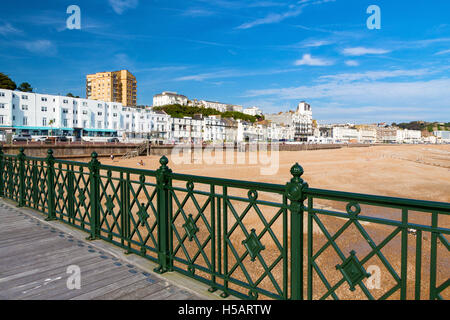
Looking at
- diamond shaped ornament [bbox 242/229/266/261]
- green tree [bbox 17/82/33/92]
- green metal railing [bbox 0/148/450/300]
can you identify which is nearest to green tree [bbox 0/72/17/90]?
green tree [bbox 17/82/33/92]

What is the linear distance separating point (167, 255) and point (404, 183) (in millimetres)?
26247

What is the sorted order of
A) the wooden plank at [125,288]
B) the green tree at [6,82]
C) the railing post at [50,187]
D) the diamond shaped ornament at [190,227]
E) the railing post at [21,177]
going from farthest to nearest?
the green tree at [6,82] < the railing post at [21,177] < the railing post at [50,187] < the diamond shaped ornament at [190,227] < the wooden plank at [125,288]

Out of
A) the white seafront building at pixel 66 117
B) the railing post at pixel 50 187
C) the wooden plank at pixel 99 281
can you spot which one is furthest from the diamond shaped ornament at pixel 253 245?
the white seafront building at pixel 66 117

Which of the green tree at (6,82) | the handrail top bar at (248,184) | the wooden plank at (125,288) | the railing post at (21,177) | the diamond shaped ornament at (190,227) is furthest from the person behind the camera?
the green tree at (6,82)

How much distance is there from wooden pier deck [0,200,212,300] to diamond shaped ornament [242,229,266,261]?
79cm

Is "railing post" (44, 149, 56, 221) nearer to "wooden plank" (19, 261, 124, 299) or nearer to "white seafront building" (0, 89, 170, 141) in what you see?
"wooden plank" (19, 261, 124, 299)

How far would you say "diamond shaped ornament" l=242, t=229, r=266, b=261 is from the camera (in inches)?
112

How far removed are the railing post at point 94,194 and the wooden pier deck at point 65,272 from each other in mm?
229

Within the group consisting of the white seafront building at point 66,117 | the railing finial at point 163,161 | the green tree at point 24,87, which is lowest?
the railing finial at point 163,161

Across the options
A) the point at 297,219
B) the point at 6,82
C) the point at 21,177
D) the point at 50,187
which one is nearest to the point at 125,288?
the point at 297,219

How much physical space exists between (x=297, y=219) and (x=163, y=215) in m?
1.87

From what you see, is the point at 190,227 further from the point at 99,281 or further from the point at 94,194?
the point at 94,194

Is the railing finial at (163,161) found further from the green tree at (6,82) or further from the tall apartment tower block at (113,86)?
the tall apartment tower block at (113,86)

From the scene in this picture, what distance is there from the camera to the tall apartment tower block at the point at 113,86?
12344 cm
